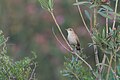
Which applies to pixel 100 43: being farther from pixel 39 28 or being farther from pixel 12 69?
pixel 39 28

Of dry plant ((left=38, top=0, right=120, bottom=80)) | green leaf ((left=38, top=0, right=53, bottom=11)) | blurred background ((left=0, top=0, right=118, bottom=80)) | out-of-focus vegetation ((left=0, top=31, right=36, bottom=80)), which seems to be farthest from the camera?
blurred background ((left=0, top=0, right=118, bottom=80))

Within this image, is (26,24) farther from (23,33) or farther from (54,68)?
(54,68)

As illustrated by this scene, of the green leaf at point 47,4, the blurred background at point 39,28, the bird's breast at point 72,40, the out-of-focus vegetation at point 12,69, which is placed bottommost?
the blurred background at point 39,28

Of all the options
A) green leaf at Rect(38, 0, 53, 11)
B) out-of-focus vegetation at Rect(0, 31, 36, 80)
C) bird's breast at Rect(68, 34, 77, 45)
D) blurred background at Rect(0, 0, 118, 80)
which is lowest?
blurred background at Rect(0, 0, 118, 80)

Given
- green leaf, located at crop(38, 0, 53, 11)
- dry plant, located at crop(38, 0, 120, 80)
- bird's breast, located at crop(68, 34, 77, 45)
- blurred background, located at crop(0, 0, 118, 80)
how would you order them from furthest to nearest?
blurred background, located at crop(0, 0, 118, 80)
bird's breast, located at crop(68, 34, 77, 45)
green leaf, located at crop(38, 0, 53, 11)
dry plant, located at crop(38, 0, 120, 80)

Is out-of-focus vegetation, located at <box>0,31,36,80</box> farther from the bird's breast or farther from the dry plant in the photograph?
the bird's breast

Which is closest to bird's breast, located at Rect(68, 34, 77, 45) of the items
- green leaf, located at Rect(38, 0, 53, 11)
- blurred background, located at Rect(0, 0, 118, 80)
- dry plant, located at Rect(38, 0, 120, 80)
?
dry plant, located at Rect(38, 0, 120, 80)

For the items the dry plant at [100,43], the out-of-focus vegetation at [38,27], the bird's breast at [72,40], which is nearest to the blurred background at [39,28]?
the out-of-focus vegetation at [38,27]

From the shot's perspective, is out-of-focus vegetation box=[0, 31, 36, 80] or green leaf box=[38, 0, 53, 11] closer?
green leaf box=[38, 0, 53, 11]

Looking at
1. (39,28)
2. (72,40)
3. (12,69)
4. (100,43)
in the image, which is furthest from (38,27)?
(100,43)

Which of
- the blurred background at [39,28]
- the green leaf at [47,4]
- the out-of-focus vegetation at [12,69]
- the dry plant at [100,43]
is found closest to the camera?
the dry plant at [100,43]

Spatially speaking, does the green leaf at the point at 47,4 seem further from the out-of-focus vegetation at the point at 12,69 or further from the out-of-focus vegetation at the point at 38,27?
the out-of-focus vegetation at the point at 38,27

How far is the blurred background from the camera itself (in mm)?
11461

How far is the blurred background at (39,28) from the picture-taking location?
11.5 metres
